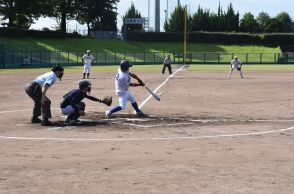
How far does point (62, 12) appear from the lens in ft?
302

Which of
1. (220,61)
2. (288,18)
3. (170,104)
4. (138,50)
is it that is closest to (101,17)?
(138,50)

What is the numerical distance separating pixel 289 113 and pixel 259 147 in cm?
653

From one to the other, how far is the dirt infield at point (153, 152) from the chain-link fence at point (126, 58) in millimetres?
46357

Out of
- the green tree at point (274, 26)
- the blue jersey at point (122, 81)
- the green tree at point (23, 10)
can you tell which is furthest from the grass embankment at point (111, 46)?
the blue jersey at point (122, 81)

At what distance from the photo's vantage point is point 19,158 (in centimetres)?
1001

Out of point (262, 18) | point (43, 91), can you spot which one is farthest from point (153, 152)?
point (262, 18)

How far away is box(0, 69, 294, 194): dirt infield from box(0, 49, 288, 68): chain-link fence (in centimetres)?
4636

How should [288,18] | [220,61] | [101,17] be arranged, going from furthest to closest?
[288,18]
[101,17]
[220,61]

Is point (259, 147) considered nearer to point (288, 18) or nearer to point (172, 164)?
point (172, 164)

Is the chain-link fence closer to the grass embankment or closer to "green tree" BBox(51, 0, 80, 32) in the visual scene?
the grass embankment

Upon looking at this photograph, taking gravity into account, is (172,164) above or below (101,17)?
below

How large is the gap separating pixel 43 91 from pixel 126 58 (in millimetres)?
62330

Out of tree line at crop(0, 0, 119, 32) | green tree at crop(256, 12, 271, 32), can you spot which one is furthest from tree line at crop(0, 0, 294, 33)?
green tree at crop(256, 12, 271, 32)

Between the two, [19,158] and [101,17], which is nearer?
[19,158]
